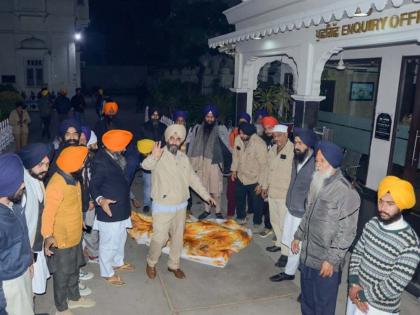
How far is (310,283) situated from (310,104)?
429 cm

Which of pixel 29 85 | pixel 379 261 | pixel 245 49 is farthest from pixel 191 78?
pixel 379 261

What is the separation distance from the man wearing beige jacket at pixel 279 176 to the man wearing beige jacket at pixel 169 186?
1069 millimetres

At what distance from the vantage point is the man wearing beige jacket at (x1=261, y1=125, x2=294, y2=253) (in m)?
5.34

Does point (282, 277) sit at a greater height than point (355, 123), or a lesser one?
lesser

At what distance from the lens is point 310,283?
12.5 feet

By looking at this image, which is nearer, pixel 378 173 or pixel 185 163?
pixel 185 163

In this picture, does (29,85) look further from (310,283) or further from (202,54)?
(310,283)

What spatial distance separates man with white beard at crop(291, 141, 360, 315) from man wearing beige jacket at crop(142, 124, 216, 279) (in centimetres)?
167

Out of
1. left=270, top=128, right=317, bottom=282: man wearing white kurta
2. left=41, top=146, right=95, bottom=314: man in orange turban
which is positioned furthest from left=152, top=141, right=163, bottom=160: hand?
left=270, top=128, right=317, bottom=282: man wearing white kurta

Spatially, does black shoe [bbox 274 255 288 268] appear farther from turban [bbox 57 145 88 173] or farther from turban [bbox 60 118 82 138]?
turban [bbox 60 118 82 138]

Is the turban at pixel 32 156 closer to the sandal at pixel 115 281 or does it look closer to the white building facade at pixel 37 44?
the sandal at pixel 115 281

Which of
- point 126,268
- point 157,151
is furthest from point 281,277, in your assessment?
point 157,151

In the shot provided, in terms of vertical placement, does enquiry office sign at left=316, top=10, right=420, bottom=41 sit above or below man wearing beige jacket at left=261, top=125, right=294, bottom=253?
above

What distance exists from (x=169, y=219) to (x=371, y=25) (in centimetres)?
409
